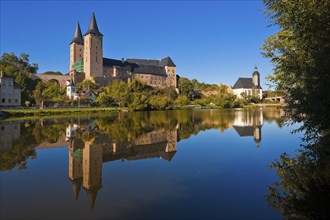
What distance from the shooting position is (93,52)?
78.5 m

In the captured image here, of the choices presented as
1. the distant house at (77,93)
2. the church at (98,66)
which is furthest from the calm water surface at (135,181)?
the church at (98,66)

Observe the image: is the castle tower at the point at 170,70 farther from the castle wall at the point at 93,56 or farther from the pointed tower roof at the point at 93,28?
the pointed tower roof at the point at 93,28

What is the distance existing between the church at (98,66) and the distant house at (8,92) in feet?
98.1

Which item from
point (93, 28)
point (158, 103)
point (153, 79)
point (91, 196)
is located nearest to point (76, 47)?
point (93, 28)

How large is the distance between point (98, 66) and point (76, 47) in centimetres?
980

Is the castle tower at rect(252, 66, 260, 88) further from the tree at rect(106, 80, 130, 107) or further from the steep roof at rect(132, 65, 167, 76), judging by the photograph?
the tree at rect(106, 80, 130, 107)

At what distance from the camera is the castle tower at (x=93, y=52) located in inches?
3039

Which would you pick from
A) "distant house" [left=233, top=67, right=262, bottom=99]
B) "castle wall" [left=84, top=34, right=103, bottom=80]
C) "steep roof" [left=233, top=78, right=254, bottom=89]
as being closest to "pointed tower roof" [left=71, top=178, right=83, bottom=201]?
"castle wall" [left=84, top=34, right=103, bottom=80]

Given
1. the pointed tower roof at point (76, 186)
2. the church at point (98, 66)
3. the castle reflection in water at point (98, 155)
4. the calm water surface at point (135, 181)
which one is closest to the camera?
the calm water surface at point (135, 181)

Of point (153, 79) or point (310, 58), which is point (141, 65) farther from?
point (310, 58)

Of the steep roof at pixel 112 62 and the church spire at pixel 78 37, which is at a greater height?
the church spire at pixel 78 37

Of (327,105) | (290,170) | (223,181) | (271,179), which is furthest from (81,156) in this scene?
(327,105)

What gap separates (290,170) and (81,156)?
6.84 metres

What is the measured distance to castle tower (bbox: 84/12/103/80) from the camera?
7719 cm
